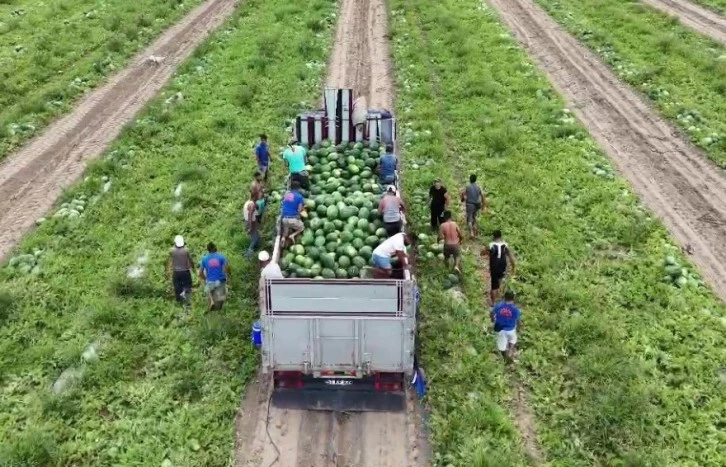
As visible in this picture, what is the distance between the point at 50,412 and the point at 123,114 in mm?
13524

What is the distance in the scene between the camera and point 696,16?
2966 cm

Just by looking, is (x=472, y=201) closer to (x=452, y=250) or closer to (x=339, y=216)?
(x=452, y=250)

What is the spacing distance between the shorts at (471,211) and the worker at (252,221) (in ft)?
15.2

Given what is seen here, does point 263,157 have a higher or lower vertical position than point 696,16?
lower

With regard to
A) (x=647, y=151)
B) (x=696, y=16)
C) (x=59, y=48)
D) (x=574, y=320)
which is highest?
(x=696, y=16)

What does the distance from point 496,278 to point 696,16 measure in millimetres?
23617

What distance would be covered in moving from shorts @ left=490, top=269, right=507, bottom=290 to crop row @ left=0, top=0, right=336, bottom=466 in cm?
465

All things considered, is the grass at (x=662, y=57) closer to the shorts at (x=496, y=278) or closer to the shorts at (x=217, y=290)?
the shorts at (x=496, y=278)

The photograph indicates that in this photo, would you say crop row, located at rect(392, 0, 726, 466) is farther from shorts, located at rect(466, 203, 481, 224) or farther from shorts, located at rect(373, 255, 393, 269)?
shorts, located at rect(373, 255, 393, 269)

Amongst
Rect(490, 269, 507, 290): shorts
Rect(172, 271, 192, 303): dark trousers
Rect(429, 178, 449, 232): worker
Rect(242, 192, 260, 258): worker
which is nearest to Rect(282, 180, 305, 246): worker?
Rect(242, 192, 260, 258): worker

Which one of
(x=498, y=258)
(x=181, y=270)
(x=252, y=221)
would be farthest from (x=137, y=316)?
(x=498, y=258)

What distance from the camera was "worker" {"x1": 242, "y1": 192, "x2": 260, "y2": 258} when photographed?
13.7 meters

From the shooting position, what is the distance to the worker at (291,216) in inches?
483

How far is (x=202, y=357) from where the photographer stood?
11328mm
